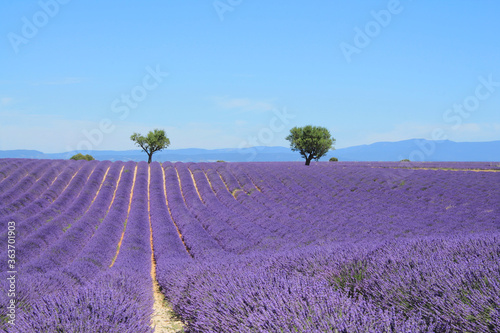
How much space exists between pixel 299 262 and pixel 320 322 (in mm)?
3108

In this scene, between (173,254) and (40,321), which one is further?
(173,254)

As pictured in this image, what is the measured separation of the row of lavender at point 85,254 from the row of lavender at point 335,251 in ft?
2.83

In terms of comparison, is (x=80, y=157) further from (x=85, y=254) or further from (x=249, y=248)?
(x=249, y=248)

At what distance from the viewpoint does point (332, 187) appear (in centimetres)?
2170

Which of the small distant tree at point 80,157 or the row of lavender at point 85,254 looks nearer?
the row of lavender at point 85,254

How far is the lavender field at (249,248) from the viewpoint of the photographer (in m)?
3.22

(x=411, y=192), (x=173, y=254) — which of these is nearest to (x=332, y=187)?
(x=411, y=192)

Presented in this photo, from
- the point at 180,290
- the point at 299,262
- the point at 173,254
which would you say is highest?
the point at 299,262

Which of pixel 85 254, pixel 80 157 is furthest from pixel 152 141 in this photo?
pixel 85 254

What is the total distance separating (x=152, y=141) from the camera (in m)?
46.4

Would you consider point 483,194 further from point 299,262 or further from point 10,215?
point 10,215

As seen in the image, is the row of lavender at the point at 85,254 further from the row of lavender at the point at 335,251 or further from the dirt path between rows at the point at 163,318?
the row of lavender at the point at 335,251

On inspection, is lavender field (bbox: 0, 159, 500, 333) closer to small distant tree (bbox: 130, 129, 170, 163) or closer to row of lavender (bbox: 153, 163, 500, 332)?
row of lavender (bbox: 153, 163, 500, 332)

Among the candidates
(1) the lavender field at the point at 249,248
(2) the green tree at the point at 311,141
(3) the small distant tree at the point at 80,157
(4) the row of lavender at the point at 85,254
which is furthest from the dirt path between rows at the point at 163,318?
(2) the green tree at the point at 311,141
